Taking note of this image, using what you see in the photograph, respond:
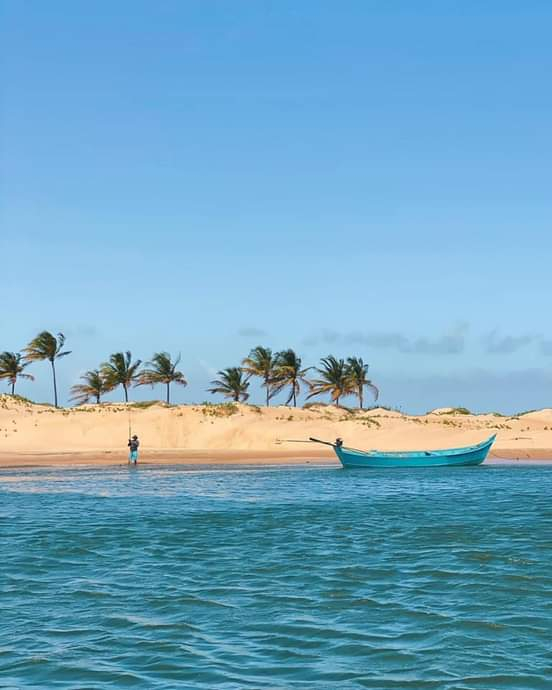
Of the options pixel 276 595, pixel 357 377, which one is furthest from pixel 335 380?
pixel 276 595

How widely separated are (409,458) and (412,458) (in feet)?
0.87

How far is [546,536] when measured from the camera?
2642 cm

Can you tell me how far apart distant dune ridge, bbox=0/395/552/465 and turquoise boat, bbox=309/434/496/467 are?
9789mm

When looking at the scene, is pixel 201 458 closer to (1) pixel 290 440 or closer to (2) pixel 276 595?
(1) pixel 290 440

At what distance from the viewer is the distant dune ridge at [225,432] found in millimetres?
78062

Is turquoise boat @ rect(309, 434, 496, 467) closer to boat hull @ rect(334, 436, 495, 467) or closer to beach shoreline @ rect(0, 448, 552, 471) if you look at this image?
boat hull @ rect(334, 436, 495, 467)

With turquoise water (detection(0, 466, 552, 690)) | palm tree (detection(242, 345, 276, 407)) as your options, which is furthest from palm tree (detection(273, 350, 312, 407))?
turquoise water (detection(0, 466, 552, 690))

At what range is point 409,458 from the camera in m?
64.1

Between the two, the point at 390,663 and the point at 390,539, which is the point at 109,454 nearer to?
→ the point at 390,539

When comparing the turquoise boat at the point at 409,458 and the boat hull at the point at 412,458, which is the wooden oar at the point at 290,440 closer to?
the turquoise boat at the point at 409,458

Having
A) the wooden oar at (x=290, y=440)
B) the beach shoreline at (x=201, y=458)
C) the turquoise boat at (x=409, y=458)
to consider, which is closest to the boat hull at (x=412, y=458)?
the turquoise boat at (x=409, y=458)

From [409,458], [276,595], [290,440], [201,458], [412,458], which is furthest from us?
[290,440]

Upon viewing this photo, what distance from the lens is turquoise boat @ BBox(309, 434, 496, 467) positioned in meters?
63.1

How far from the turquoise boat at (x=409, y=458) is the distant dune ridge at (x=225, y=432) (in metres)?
9.79
